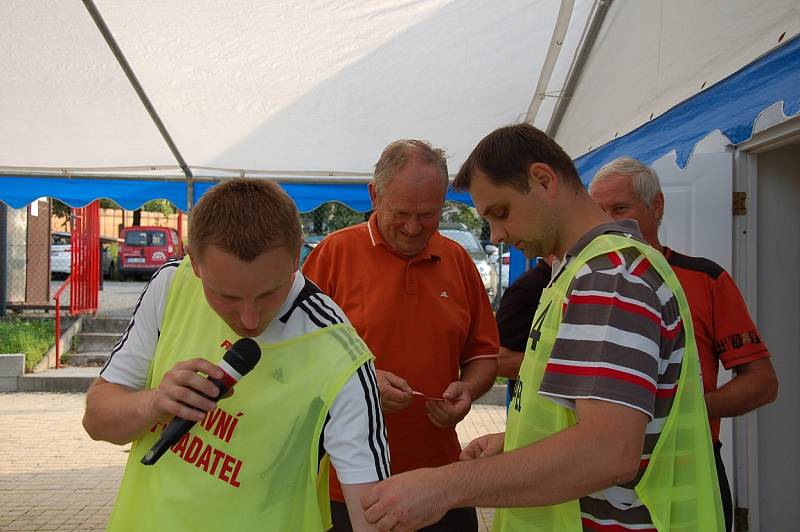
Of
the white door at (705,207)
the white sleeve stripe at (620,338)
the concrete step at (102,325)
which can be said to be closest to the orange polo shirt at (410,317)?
the white sleeve stripe at (620,338)

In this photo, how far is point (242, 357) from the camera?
1.46m

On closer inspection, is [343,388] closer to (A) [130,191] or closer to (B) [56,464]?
(A) [130,191]

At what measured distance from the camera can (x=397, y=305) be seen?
9.25 ft

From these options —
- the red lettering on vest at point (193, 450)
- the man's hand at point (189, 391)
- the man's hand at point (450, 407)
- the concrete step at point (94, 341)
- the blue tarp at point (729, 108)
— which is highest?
the blue tarp at point (729, 108)

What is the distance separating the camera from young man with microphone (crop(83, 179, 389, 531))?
4.91 feet

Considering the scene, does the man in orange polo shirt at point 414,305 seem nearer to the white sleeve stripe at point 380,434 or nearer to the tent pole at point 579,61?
the white sleeve stripe at point 380,434

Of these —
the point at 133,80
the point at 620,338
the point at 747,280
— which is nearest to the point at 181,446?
the point at 620,338

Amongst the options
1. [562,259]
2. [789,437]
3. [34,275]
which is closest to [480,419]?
[789,437]

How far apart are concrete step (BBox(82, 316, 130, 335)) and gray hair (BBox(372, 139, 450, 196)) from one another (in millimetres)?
11717

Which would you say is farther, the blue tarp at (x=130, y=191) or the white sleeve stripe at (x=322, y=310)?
the blue tarp at (x=130, y=191)

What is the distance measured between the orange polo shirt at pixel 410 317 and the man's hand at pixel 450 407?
121mm

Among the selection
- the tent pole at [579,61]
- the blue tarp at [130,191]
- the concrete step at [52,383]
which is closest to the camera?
the tent pole at [579,61]

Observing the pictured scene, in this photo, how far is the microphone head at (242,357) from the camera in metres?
1.45

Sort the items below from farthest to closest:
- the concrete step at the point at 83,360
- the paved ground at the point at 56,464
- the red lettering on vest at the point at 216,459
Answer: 1. the concrete step at the point at 83,360
2. the paved ground at the point at 56,464
3. the red lettering on vest at the point at 216,459
